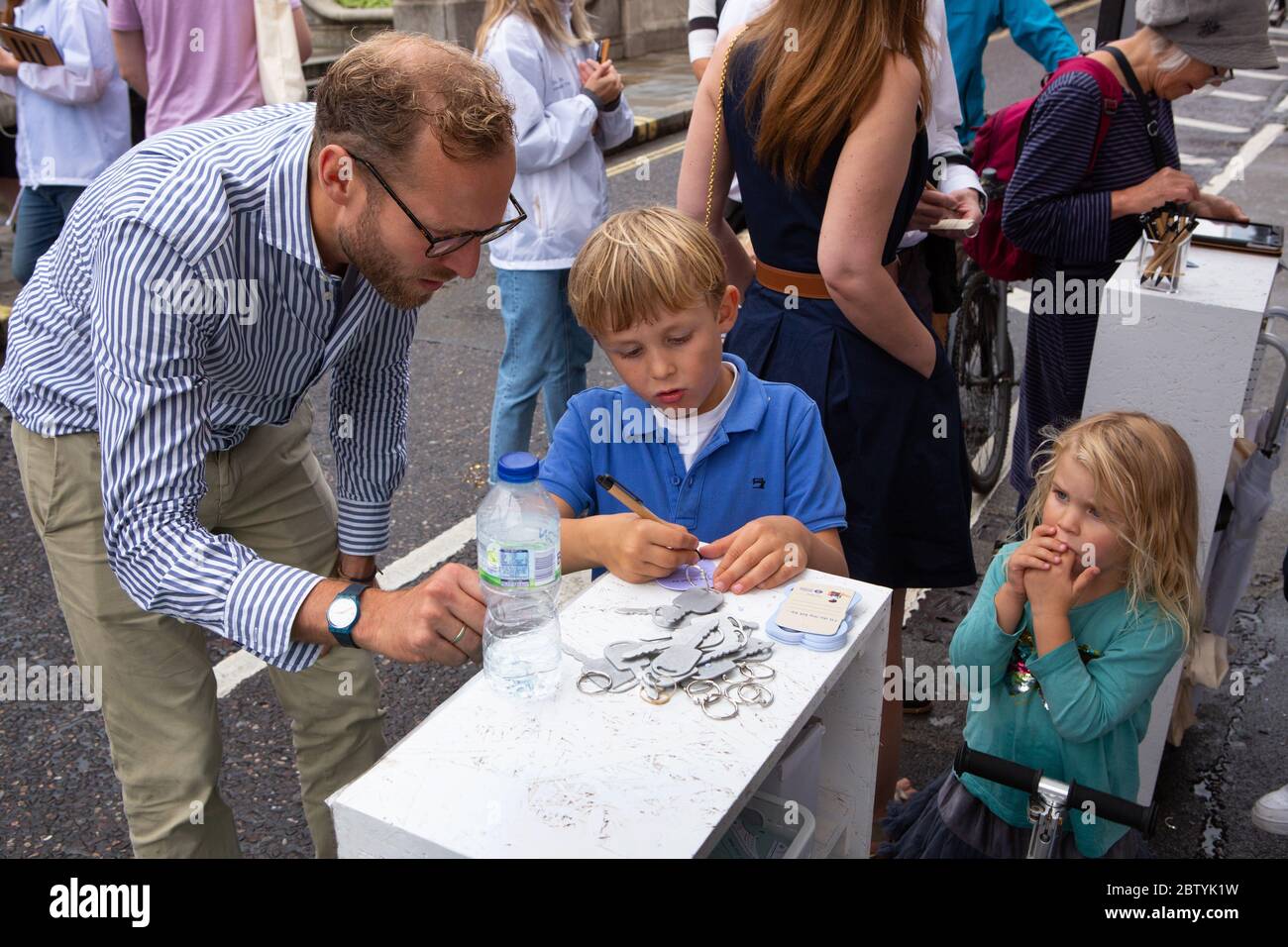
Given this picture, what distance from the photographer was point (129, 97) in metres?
6.11

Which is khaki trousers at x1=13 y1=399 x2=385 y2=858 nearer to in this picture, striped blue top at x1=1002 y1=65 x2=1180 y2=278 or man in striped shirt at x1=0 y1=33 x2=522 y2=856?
man in striped shirt at x1=0 y1=33 x2=522 y2=856

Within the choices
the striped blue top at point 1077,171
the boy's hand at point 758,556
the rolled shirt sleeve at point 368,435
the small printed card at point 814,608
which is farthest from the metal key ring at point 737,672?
the striped blue top at point 1077,171

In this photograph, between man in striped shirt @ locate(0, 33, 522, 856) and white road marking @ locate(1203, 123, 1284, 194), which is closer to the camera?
man in striped shirt @ locate(0, 33, 522, 856)

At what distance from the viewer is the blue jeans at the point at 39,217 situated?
235 inches

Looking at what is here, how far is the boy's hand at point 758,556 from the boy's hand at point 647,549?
0.07 metres

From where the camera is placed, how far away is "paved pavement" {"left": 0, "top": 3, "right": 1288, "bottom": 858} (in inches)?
142

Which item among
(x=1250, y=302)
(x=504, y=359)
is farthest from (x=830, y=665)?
(x=504, y=359)

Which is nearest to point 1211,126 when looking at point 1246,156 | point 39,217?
point 1246,156

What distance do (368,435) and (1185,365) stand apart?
2.19 metres

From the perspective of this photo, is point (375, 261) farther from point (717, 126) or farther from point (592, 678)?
point (717, 126)

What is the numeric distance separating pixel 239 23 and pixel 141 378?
11.6 ft

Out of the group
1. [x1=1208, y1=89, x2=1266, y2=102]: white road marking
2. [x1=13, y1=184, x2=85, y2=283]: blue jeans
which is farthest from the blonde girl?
[x1=1208, y1=89, x2=1266, y2=102]: white road marking

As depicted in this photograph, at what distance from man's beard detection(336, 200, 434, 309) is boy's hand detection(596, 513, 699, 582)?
616 millimetres

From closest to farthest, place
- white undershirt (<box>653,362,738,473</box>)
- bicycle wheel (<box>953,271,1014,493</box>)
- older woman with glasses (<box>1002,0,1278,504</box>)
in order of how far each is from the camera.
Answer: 1. white undershirt (<box>653,362,738,473</box>)
2. older woman with glasses (<box>1002,0,1278,504</box>)
3. bicycle wheel (<box>953,271,1014,493</box>)
